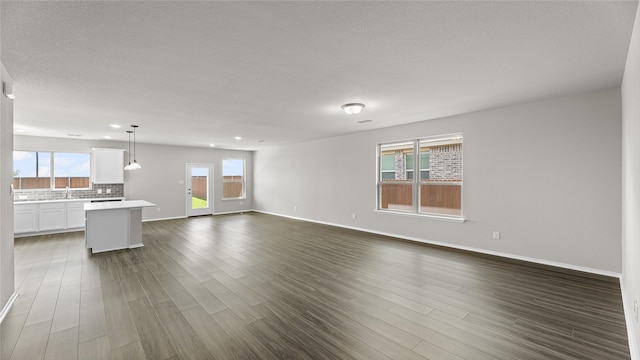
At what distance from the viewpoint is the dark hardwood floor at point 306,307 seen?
2133 millimetres

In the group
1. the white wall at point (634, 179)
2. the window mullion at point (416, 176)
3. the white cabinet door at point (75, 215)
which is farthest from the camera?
the white cabinet door at point (75, 215)

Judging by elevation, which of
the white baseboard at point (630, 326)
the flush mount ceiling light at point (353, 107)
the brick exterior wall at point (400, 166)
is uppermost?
the flush mount ceiling light at point (353, 107)

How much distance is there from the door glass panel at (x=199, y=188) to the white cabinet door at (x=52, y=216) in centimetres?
331

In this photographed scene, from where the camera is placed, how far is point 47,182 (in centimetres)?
693

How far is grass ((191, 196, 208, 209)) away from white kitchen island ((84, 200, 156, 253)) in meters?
4.04

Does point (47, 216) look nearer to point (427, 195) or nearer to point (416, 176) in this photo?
point (416, 176)

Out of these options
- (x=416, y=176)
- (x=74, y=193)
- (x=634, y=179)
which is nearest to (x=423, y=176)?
(x=416, y=176)

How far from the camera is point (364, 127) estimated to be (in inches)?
242

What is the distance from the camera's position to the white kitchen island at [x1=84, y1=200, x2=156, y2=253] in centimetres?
492

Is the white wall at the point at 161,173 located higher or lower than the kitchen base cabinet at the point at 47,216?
higher

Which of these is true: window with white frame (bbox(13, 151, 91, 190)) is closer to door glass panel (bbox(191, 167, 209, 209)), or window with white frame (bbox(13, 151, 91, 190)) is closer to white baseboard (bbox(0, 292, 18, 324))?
door glass panel (bbox(191, 167, 209, 209))

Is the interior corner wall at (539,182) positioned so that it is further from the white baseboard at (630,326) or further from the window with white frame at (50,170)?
the window with white frame at (50,170)

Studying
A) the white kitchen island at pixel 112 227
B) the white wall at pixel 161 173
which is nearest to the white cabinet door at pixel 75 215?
the white wall at pixel 161 173

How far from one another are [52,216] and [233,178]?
203 inches
